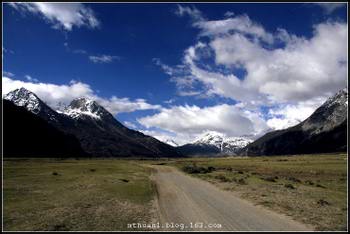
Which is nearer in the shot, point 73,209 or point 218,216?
point 218,216

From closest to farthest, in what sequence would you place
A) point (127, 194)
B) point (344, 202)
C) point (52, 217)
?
point (52, 217) < point (344, 202) < point (127, 194)

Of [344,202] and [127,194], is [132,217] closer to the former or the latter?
[127,194]

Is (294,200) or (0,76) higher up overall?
(0,76)

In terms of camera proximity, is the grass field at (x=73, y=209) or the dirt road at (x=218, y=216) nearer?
the dirt road at (x=218, y=216)

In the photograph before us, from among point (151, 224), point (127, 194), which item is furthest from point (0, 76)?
point (127, 194)

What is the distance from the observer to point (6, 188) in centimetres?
4259

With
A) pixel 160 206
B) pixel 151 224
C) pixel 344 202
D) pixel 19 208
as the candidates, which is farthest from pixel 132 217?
pixel 344 202

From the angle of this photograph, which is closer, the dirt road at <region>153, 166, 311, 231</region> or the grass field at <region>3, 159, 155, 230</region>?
the dirt road at <region>153, 166, 311, 231</region>

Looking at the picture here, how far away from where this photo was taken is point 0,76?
20.7 meters

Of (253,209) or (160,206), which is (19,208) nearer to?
(160,206)

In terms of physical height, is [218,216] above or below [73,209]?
above

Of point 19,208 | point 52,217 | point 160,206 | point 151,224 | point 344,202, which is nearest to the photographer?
point 151,224

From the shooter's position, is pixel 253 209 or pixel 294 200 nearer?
pixel 253 209

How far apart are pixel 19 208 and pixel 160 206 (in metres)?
11.4
